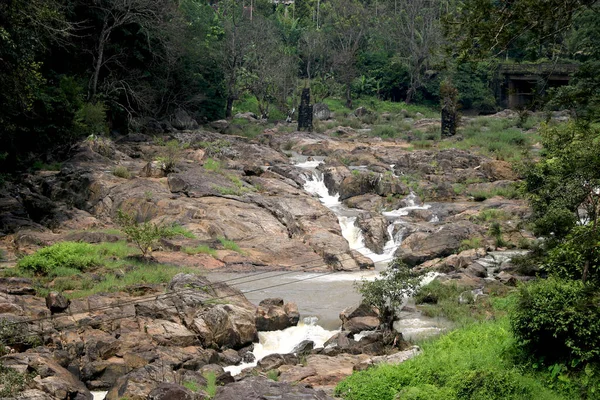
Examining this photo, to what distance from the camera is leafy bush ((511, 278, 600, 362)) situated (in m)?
13.0

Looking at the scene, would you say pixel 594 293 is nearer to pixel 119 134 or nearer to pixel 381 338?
pixel 381 338

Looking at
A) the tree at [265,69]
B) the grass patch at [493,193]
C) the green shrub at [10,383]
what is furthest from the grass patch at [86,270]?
the tree at [265,69]

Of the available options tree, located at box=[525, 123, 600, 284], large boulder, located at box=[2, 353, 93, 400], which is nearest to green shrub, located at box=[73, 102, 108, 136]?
tree, located at box=[525, 123, 600, 284]

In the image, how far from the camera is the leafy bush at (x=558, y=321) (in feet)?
42.6

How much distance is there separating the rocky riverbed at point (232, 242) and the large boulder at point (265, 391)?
0.14ft

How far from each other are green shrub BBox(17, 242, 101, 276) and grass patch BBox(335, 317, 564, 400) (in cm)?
1056

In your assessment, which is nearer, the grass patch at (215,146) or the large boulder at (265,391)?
the large boulder at (265,391)

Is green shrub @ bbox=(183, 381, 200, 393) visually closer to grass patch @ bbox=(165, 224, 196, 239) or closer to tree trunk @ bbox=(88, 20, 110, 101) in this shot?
grass patch @ bbox=(165, 224, 196, 239)

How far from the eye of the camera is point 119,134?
4462 cm

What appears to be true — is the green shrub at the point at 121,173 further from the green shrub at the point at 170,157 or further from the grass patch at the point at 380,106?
the grass patch at the point at 380,106

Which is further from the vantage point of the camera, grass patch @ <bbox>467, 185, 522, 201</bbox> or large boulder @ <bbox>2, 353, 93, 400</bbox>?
grass patch @ <bbox>467, 185, 522, 201</bbox>

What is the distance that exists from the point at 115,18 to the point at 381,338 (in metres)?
27.9

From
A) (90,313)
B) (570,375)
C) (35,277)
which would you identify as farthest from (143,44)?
(570,375)

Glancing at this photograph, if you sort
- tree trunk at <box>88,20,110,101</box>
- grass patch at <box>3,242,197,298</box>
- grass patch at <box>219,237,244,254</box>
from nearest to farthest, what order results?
grass patch at <box>3,242,197,298</box>, grass patch at <box>219,237,244,254</box>, tree trunk at <box>88,20,110,101</box>
